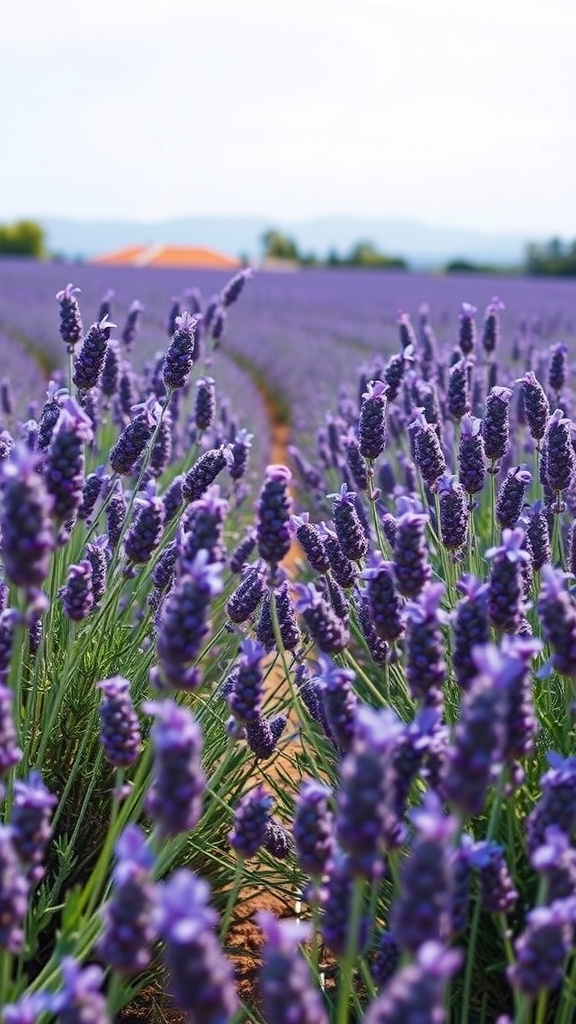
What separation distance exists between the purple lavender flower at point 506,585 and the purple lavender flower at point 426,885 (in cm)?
70

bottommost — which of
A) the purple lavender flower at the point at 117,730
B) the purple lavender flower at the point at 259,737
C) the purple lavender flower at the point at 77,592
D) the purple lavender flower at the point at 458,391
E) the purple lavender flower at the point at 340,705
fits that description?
the purple lavender flower at the point at 259,737

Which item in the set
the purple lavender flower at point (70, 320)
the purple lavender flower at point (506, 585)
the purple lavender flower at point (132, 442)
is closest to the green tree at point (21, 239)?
the purple lavender flower at point (70, 320)

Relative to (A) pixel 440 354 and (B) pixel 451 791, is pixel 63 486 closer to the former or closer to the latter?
(B) pixel 451 791

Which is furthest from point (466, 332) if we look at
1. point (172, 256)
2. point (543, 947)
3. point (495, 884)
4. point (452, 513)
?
point (172, 256)

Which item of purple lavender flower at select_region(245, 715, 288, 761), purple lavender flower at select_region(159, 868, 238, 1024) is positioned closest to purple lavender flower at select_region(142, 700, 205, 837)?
purple lavender flower at select_region(159, 868, 238, 1024)

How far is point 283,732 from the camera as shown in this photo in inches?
115

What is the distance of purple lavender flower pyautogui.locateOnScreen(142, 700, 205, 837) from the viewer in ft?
3.97

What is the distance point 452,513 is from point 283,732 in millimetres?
768

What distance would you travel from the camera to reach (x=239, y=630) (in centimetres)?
277

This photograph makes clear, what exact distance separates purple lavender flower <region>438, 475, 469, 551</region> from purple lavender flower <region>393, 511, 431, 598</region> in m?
0.61

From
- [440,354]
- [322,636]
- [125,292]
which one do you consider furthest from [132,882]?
[125,292]

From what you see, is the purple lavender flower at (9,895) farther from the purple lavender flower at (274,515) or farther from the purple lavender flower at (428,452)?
the purple lavender flower at (428,452)

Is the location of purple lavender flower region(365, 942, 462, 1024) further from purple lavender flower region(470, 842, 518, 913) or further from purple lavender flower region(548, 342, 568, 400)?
Result: purple lavender flower region(548, 342, 568, 400)

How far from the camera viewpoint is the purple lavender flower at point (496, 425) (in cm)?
268
